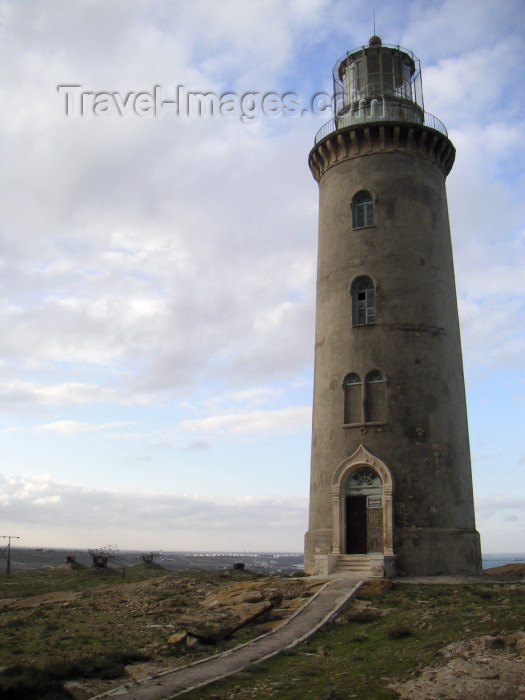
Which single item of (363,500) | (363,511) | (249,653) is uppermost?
(363,500)

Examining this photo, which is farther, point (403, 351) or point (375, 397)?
point (403, 351)

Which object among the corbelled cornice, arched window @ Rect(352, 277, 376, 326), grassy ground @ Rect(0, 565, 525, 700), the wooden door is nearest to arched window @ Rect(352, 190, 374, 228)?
the corbelled cornice

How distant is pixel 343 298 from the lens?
26.0 metres

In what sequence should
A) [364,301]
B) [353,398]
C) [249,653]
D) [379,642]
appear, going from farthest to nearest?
[364,301] → [353,398] → [379,642] → [249,653]

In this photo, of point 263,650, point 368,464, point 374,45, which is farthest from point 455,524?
point 374,45

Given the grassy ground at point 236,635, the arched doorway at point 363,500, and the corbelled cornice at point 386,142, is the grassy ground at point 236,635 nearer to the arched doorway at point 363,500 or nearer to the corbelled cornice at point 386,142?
the arched doorway at point 363,500

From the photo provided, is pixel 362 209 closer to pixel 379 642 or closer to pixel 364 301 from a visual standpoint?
pixel 364 301

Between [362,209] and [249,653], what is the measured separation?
18.6 metres

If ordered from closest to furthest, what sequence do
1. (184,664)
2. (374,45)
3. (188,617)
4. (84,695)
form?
(84,695), (184,664), (188,617), (374,45)

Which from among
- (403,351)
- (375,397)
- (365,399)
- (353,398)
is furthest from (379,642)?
(403,351)

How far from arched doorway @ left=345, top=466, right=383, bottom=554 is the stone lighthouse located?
0.04 meters

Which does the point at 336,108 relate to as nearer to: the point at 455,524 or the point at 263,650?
the point at 455,524

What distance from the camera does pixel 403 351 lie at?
80.7 feet

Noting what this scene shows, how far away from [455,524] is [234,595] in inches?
352
